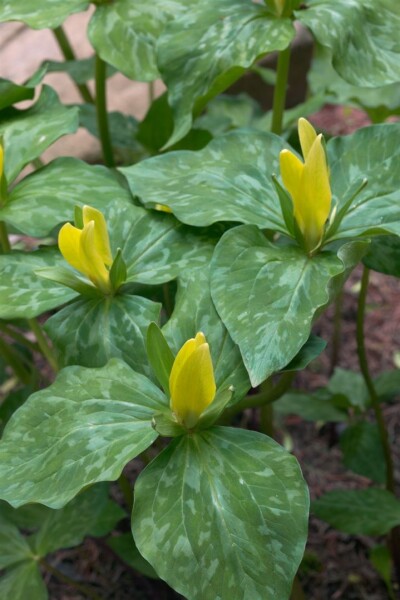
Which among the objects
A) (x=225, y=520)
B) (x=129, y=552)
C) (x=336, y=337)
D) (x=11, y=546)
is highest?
(x=225, y=520)

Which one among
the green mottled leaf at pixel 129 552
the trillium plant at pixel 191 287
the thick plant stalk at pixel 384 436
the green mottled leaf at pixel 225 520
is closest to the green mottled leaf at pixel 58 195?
the trillium plant at pixel 191 287

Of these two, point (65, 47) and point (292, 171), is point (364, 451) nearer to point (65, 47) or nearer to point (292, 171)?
point (292, 171)

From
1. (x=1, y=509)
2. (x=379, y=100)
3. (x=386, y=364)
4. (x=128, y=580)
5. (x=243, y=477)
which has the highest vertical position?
(x=243, y=477)

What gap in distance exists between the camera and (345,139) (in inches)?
33.7

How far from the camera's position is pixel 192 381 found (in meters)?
0.65

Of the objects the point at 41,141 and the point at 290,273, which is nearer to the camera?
the point at 290,273

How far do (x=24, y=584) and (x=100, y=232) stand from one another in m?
0.51

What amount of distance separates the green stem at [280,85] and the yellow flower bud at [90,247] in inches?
13.4

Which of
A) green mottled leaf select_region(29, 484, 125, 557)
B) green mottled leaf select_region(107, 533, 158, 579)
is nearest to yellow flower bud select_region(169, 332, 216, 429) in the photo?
green mottled leaf select_region(29, 484, 125, 557)

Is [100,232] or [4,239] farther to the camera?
[4,239]

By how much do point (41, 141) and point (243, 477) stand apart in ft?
1.65

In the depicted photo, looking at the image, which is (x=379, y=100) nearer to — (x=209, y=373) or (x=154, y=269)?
A: (x=154, y=269)

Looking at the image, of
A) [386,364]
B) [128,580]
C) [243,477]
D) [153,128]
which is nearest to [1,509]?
[128,580]

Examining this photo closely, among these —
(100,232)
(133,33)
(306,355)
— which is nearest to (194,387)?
(306,355)
